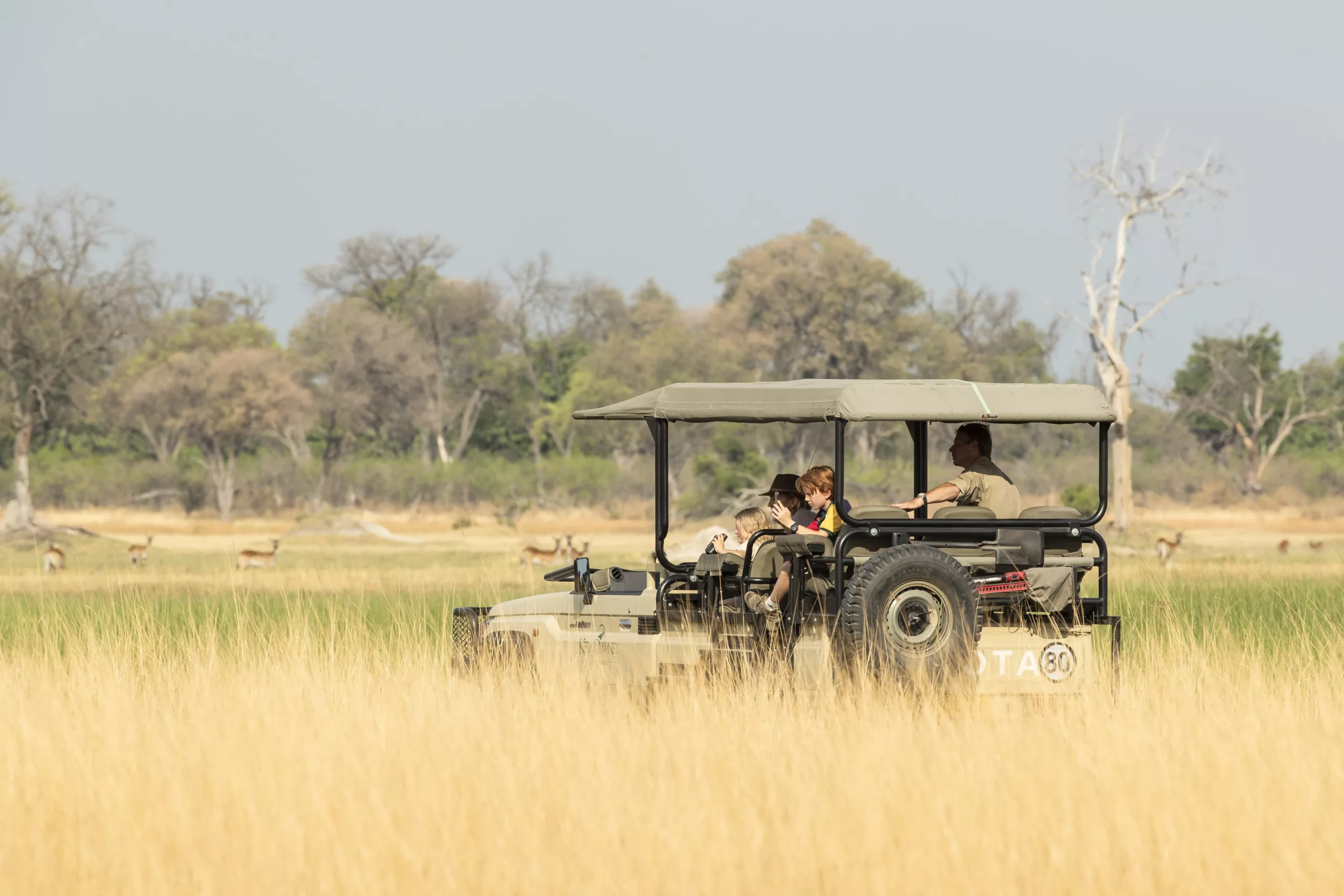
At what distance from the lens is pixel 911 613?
315 inches

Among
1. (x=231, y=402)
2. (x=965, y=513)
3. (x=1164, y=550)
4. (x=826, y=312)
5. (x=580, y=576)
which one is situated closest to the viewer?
(x=965, y=513)

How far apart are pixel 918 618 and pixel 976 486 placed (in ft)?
3.90

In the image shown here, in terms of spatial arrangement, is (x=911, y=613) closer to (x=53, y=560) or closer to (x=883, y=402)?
(x=883, y=402)

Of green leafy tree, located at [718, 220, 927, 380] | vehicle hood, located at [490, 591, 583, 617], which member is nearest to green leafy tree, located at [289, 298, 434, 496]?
green leafy tree, located at [718, 220, 927, 380]

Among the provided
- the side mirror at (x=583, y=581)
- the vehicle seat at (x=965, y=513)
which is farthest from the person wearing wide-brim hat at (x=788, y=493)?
the vehicle seat at (x=965, y=513)

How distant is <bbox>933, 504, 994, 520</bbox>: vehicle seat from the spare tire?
2.29 feet

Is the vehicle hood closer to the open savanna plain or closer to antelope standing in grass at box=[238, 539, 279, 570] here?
the open savanna plain

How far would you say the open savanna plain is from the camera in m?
5.85

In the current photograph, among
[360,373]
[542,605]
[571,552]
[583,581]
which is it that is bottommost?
[571,552]

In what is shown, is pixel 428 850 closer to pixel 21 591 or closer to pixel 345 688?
pixel 345 688

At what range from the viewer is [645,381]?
65688mm

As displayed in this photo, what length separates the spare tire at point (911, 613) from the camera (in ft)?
26.0

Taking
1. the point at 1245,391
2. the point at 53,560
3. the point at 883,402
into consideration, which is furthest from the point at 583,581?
the point at 1245,391

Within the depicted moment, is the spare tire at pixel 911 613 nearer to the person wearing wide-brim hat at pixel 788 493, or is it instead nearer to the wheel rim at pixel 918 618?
the wheel rim at pixel 918 618
